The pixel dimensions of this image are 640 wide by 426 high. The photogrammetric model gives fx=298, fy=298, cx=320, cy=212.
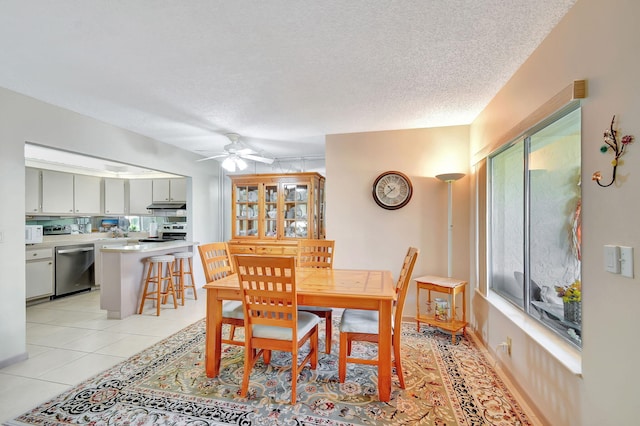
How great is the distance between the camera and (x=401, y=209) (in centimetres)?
370

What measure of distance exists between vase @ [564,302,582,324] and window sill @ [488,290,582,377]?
0.14 metres

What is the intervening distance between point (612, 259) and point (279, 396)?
2043 millimetres

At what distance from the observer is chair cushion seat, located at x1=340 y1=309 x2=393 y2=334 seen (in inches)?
86.7

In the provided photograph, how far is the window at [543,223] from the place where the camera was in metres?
1.71

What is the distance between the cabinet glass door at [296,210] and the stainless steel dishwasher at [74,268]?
3.52 metres

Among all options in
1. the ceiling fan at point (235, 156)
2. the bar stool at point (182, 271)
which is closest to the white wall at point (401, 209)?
the ceiling fan at point (235, 156)

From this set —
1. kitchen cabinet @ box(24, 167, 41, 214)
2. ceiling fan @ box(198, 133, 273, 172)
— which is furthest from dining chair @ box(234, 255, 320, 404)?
kitchen cabinet @ box(24, 167, 41, 214)

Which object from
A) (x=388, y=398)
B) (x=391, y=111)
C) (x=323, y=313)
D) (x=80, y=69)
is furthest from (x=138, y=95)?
(x=388, y=398)

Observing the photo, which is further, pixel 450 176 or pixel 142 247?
pixel 142 247

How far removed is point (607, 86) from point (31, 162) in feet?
22.7

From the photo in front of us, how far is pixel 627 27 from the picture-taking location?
46.3 inches

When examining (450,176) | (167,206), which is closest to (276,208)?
(167,206)

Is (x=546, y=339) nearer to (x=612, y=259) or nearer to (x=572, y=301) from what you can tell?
(x=572, y=301)

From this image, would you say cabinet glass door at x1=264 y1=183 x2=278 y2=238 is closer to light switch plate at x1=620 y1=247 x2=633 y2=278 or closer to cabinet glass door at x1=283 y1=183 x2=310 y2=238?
cabinet glass door at x1=283 y1=183 x2=310 y2=238
